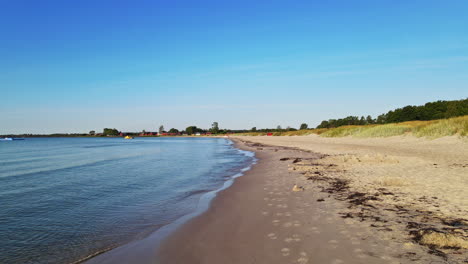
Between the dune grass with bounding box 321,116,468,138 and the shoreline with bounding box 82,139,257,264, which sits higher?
the dune grass with bounding box 321,116,468,138

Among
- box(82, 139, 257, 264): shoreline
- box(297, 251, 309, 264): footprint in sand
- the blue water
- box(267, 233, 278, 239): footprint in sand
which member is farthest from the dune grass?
box(82, 139, 257, 264): shoreline

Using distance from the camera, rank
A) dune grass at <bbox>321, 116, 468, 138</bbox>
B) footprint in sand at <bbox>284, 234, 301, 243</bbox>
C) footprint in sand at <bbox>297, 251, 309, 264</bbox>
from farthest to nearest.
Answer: dune grass at <bbox>321, 116, 468, 138</bbox> < footprint in sand at <bbox>284, 234, 301, 243</bbox> < footprint in sand at <bbox>297, 251, 309, 264</bbox>

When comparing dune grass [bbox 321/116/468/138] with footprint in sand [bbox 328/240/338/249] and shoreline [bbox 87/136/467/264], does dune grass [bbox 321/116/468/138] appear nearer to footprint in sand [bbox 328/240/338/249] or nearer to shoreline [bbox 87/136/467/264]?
shoreline [bbox 87/136/467/264]

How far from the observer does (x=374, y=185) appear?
33.4 feet

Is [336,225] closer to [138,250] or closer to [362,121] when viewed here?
[138,250]

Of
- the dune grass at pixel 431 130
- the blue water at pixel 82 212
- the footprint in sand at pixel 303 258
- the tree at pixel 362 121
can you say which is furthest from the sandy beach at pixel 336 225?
the tree at pixel 362 121

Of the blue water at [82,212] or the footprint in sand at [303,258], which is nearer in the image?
the footprint in sand at [303,258]

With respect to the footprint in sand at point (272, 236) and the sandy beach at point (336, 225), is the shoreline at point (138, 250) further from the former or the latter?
the footprint in sand at point (272, 236)

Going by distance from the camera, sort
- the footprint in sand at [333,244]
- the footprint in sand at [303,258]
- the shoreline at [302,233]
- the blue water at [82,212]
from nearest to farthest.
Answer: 1. the footprint in sand at [303,258]
2. the shoreline at [302,233]
3. the footprint in sand at [333,244]
4. the blue water at [82,212]

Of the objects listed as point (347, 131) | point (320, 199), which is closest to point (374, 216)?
point (320, 199)

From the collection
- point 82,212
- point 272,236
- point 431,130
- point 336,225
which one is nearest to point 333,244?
point 336,225

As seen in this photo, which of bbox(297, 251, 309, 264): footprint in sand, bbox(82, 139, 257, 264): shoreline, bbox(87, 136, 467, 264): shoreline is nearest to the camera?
bbox(297, 251, 309, 264): footprint in sand

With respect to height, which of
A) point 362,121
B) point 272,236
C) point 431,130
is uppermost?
point 362,121

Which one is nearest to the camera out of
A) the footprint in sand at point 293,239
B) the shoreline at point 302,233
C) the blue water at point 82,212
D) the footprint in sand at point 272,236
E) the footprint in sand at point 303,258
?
the footprint in sand at point 303,258
